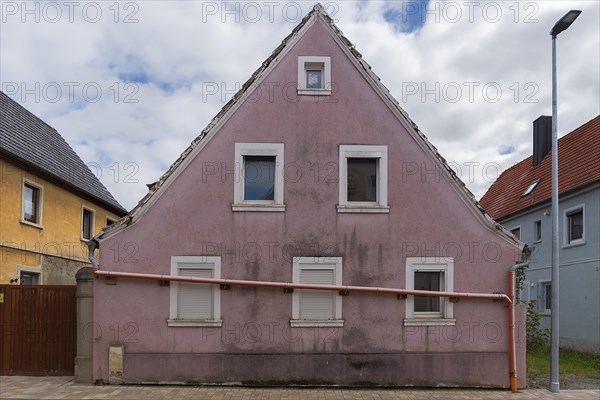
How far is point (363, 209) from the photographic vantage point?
1075 centimetres

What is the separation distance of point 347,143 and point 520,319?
211 inches

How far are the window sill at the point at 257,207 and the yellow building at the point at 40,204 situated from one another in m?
7.80

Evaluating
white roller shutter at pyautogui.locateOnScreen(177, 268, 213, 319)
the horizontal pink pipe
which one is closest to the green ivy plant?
the horizontal pink pipe

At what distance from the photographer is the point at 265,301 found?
10531mm

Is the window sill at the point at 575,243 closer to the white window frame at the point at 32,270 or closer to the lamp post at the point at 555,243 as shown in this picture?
the lamp post at the point at 555,243

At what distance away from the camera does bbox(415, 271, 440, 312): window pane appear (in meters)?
10.8

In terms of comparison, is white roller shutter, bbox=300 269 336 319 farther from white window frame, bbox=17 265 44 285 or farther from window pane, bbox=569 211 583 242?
window pane, bbox=569 211 583 242

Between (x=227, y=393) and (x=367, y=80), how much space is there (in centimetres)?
734

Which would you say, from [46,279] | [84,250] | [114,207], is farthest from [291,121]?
[114,207]

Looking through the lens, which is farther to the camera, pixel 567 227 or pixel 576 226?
pixel 567 227

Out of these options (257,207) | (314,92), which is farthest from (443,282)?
(314,92)

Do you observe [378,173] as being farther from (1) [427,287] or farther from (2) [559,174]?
(2) [559,174]

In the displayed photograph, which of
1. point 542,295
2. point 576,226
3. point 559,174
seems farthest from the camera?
point 542,295

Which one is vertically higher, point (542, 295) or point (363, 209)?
point (363, 209)
